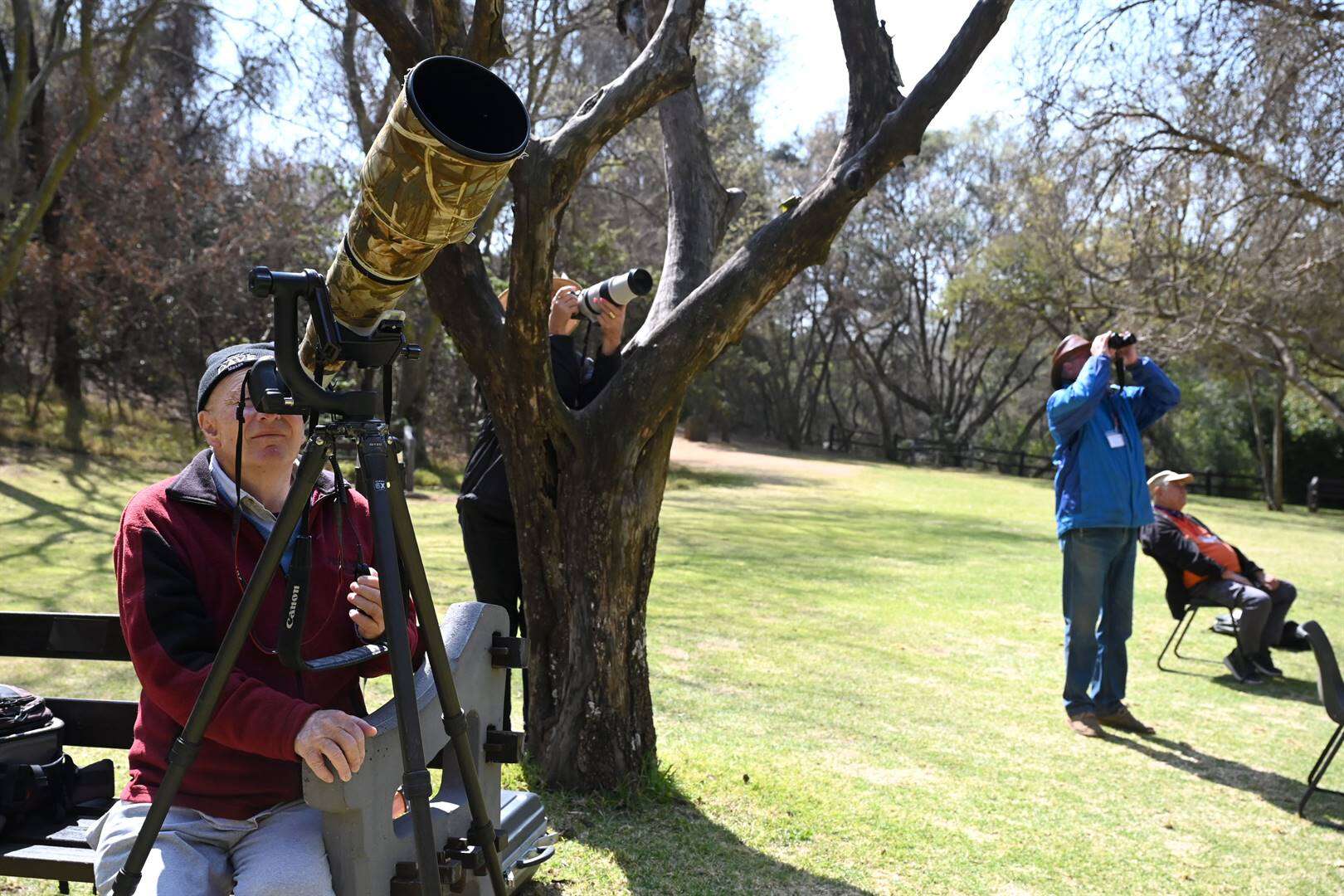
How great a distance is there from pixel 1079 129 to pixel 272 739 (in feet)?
50.4

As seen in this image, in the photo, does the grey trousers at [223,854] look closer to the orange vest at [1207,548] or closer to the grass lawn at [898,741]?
the grass lawn at [898,741]

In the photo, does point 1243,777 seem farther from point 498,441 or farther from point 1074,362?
point 498,441

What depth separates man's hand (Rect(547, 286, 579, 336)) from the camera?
484 cm

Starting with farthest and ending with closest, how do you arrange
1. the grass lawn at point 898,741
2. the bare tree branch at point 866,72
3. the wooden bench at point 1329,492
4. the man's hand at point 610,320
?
the wooden bench at point 1329,492, the bare tree branch at point 866,72, the man's hand at point 610,320, the grass lawn at point 898,741

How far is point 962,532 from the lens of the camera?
59.8 feet

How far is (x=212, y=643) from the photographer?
260 cm

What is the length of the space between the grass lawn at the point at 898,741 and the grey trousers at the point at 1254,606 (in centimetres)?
35

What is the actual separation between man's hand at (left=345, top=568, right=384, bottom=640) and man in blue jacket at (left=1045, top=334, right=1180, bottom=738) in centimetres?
472

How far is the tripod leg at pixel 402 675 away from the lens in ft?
7.12

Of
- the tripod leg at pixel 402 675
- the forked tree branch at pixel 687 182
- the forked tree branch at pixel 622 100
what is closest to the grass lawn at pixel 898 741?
the tripod leg at pixel 402 675

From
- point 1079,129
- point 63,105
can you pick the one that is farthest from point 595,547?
point 63,105

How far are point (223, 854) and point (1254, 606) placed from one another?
748 centimetres

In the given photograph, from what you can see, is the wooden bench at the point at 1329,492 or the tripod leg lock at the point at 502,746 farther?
the wooden bench at the point at 1329,492

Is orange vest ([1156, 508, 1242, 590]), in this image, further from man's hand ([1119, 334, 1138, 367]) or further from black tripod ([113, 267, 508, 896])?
black tripod ([113, 267, 508, 896])
